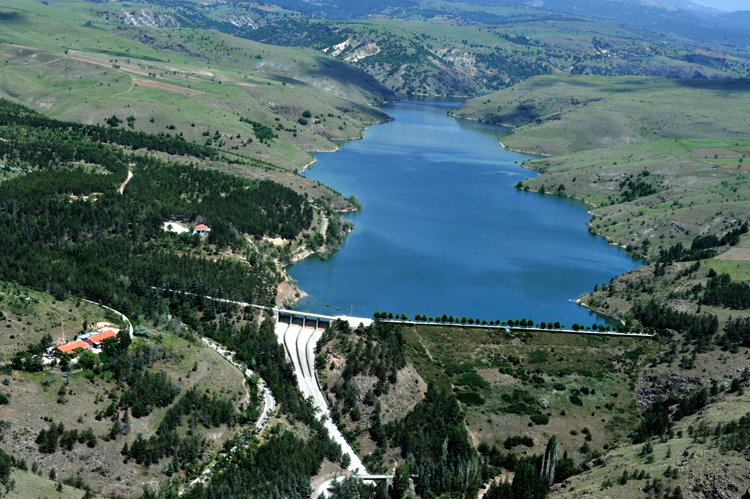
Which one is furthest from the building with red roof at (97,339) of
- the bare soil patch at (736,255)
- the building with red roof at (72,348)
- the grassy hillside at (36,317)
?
the bare soil patch at (736,255)

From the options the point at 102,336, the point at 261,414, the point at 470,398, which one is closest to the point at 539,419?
the point at 470,398

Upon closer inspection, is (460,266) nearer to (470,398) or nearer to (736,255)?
(736,255)

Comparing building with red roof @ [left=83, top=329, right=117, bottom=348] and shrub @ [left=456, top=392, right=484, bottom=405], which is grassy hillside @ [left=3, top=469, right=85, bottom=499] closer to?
building with red roof @ [left=83, top=329, right=117, bottom=348]

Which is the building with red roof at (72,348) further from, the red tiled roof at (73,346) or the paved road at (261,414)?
the paved road at (261,414)

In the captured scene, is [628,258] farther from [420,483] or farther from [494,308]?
[420,483]

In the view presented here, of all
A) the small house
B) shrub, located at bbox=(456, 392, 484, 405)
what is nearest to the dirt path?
the small house
